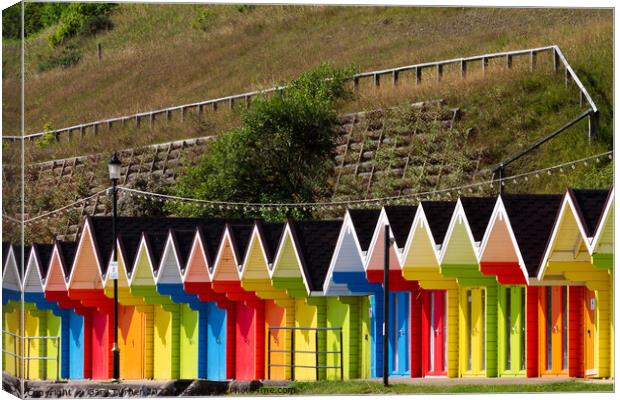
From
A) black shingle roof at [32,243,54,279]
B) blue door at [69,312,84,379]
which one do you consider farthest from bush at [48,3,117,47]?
blue door at [69,312,84,379]

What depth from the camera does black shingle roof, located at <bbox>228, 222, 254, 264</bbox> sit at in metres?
46.8

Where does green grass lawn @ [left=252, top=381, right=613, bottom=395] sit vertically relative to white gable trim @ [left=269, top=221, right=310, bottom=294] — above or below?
below

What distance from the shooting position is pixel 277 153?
152 feet

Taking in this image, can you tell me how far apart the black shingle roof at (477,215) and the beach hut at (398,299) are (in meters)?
1.53

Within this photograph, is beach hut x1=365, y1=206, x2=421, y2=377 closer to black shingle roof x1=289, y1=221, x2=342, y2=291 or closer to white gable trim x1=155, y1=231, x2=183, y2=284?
black shingle roof x1=289, y1=221, x2=342, y2=291

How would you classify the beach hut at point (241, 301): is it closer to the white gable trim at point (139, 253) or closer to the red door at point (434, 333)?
the white gable trim at point (139, 253)

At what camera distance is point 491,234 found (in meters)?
42.1

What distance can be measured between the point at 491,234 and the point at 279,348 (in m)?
7.19

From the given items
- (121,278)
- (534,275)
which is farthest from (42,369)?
(534,275)

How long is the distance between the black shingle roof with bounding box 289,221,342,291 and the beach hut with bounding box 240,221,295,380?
0.58m

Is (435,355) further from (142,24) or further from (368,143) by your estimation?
(142,24)

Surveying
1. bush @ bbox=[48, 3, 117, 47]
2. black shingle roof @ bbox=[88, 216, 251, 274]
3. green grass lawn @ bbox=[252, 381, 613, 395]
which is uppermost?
bush @ bbox=[48, 3, 117, 47]

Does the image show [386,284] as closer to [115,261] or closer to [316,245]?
[316,245]

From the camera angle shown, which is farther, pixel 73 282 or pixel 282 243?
pixel 73 282
